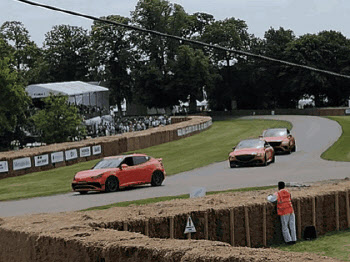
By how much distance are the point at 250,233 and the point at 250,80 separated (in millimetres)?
109410

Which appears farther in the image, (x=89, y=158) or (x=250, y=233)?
(x=89, y=158)

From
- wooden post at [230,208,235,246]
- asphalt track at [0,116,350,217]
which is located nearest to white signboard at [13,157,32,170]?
asphalt track at [0,116,350,217]

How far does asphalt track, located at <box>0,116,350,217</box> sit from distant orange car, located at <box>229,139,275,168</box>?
44 cm

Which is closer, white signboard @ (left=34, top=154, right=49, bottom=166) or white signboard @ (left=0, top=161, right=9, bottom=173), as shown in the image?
white signboard @ (left=0, top=161, right=9, bottom=173)

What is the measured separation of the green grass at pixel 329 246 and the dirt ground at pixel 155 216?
116 cm

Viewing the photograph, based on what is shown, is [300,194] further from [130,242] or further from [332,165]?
[332,165]

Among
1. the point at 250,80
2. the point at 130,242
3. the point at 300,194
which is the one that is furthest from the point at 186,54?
the point at 130,242

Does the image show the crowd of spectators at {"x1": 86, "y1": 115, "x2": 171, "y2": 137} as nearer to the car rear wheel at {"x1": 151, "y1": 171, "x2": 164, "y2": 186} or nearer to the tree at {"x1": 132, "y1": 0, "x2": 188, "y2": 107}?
the tree at {"x1": 132, "y1": 0, "x2": 188, "y2": 107}

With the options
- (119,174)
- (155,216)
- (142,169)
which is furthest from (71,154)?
(155,216)

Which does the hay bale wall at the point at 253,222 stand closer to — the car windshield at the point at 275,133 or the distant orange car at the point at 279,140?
the distant orange car at the point at 279,140

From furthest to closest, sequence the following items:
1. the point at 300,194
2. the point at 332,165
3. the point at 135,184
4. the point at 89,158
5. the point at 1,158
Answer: the point at 89,158 < the point at 1,158 < the point at 332,165 < the point at 135,184 < the point at 300,194

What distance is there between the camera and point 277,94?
128750 mm

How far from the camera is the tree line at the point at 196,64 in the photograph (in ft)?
385

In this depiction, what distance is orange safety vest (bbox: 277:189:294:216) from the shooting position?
1809cm
